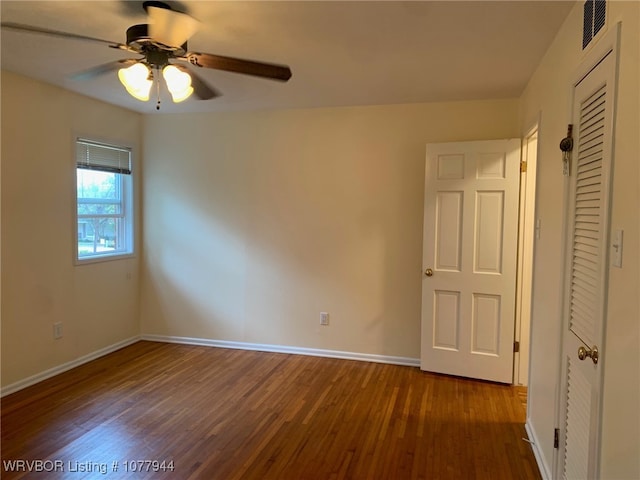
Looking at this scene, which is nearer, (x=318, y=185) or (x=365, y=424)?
(x=365, y=424)

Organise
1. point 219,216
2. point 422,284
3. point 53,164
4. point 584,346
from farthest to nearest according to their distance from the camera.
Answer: point 219,216 → point 422,284 → point 53,164 → point 584,346

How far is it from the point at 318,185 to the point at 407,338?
1.66m

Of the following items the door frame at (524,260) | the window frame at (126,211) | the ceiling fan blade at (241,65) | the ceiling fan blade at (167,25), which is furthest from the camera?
the window frame at (126,211)

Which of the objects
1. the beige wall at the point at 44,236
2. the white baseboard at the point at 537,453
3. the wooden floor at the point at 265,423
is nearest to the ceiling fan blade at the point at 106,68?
the beige wall at the point at 44,236

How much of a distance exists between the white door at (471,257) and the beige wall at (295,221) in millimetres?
248

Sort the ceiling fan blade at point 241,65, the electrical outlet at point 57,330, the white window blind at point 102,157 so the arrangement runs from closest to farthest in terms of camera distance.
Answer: the ceiling fan blade at point 241,65
the electrical outlet at point 57,330
the white window blind at point 102,157

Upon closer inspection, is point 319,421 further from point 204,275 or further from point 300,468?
point 204,275

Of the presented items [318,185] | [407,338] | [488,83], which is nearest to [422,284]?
[407,338]

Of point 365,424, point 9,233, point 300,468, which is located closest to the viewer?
point 300,468

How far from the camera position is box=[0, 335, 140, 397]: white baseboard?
326cm

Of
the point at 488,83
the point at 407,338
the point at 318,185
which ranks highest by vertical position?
the point at 488,83

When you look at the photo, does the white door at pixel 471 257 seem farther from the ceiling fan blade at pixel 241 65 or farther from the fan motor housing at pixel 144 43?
the fan motor housing at pixel 144 43

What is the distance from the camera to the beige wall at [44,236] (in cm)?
320

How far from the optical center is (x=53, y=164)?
11.6 ft
